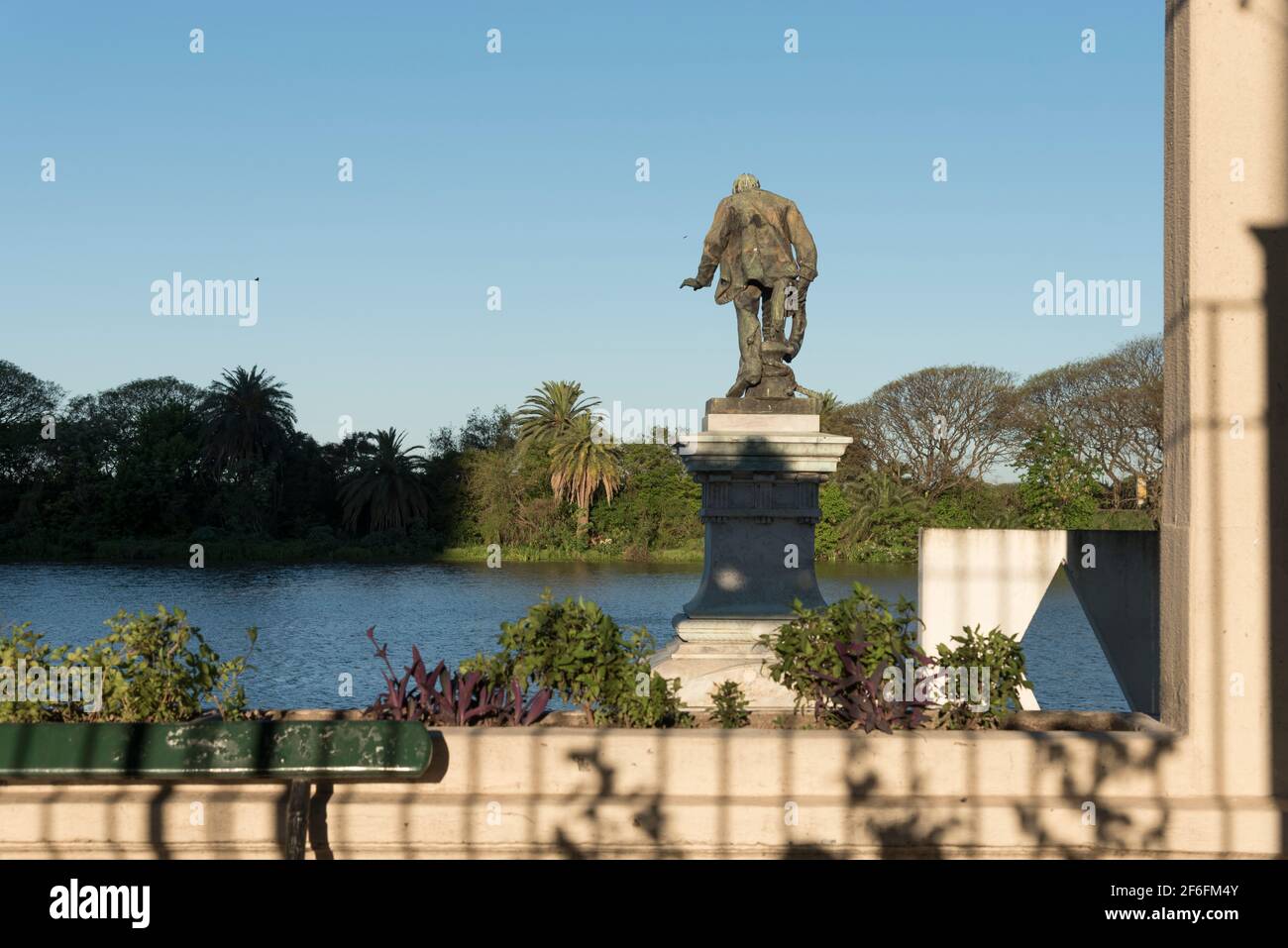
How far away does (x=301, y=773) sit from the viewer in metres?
4.88

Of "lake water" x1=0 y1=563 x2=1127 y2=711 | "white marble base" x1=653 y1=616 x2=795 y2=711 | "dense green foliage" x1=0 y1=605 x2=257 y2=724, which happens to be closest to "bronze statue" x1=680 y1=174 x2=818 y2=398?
"white marble base" x1=653 y1=616 x2=795 y2=711

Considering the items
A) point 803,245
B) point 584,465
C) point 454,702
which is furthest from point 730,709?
point 584,465

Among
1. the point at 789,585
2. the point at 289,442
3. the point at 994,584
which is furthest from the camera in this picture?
the point at 289,442

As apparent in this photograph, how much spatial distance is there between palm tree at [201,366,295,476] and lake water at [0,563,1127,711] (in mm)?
9130

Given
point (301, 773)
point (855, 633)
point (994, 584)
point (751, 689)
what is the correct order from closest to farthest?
point (301, 773) < point (855, 633) < point (751, 689) < point (994, 584)

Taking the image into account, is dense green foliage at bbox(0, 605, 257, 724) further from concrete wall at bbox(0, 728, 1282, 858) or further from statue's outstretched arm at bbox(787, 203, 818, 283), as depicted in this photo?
statue's outstretched arm at bbox(787, 203, 818, 283)

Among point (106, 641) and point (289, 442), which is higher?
point (289, 442)

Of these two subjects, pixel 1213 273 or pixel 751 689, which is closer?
pixel 1213 273

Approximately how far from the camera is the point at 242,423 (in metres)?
54.2

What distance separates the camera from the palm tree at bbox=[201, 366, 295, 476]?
177 ft

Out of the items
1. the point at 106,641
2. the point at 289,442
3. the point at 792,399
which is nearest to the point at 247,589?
the point at 289,442

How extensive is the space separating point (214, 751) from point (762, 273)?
704cm

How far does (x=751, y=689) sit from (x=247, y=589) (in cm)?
2876

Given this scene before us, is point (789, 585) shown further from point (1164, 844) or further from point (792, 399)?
point (1164, 844)
